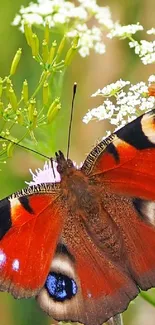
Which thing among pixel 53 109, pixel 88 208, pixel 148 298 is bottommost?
pixel 148 298

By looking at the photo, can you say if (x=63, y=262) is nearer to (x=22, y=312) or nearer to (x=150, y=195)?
(x=150, y=195)

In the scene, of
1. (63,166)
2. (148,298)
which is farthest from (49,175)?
(148,298)

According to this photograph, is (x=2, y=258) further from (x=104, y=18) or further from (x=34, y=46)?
(x=104, y=18)

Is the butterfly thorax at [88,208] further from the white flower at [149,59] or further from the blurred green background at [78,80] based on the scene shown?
the blurred green background at [78,80]

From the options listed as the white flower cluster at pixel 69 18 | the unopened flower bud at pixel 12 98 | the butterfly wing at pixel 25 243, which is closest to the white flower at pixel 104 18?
the white flower cluster at pixel 69 18

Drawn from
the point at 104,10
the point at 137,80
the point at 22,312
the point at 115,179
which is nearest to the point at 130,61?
the point at 137,80

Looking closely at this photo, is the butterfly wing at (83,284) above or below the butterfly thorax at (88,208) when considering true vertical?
below
